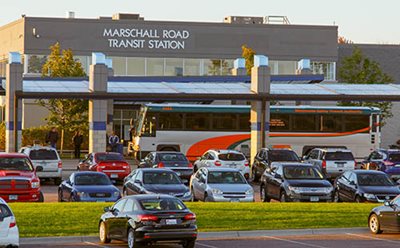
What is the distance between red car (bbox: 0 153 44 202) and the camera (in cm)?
3397

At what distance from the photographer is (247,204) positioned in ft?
107

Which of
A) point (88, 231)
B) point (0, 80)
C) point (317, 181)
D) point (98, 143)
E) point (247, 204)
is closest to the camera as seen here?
point (88, 231)

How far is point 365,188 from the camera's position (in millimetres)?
35312

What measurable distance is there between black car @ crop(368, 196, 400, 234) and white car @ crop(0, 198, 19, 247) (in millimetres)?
10408

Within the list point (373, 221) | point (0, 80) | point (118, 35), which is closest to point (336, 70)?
point (118, 35)

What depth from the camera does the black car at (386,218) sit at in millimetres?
26547

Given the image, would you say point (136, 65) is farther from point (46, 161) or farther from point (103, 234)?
point (103, 234)

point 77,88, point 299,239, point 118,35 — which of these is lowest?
point 299,239

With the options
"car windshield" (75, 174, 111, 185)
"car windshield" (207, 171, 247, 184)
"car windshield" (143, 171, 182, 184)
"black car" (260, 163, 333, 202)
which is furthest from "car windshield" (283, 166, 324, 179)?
"car windshield" (75, 174, 111, 185)

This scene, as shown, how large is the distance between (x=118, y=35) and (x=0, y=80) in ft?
104

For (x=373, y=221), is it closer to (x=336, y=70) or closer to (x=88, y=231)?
(x=88, y=231)

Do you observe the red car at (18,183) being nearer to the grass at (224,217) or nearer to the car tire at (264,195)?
the grass at (224,217)

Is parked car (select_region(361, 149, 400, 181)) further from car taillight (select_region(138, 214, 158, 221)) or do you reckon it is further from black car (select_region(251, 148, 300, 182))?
car taillight (select_region(138, 214, 158, 221))

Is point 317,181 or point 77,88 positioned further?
point 77,88
